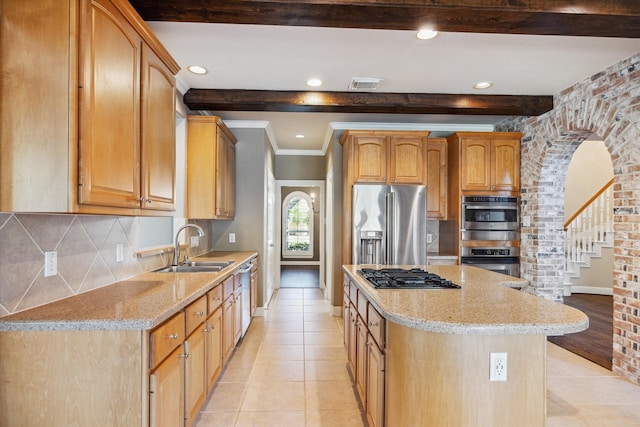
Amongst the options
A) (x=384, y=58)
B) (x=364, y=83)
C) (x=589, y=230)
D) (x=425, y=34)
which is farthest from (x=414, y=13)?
(x=589, y=230)

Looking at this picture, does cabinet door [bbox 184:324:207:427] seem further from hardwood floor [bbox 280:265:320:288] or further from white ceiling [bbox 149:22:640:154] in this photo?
hardwood floor [bbox 280:265:320:288]

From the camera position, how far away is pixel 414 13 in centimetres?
200

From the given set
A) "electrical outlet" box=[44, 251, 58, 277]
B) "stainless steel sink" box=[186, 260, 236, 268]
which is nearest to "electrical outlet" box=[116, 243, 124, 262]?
"electrical outlet" box=[44, 251, 58, 277]

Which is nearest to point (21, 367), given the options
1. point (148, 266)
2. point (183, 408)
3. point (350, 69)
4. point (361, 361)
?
point (183, 408)

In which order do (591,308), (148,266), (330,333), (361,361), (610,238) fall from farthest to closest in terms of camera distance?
(610,238)
(591,308)
(330,333)
(148,266)
(361,361)

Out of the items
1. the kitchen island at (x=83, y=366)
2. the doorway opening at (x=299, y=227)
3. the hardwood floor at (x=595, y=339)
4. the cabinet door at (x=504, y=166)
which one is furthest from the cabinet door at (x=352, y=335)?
the doorway opening at (x=299, y=227)

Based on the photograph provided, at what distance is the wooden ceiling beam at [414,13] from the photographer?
1.93 m

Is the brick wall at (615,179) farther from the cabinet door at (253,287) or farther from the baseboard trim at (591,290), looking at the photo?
the cabinet door at (253,287)

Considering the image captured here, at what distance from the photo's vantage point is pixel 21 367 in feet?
4.57

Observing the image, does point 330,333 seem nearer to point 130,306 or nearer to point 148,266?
point 148,266

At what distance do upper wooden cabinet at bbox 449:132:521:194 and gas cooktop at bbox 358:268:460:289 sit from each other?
2.19 meters

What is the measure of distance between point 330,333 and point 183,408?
2279 mm

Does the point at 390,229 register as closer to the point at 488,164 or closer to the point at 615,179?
the point at 488,164

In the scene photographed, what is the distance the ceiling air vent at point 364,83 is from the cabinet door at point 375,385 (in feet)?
7.38
